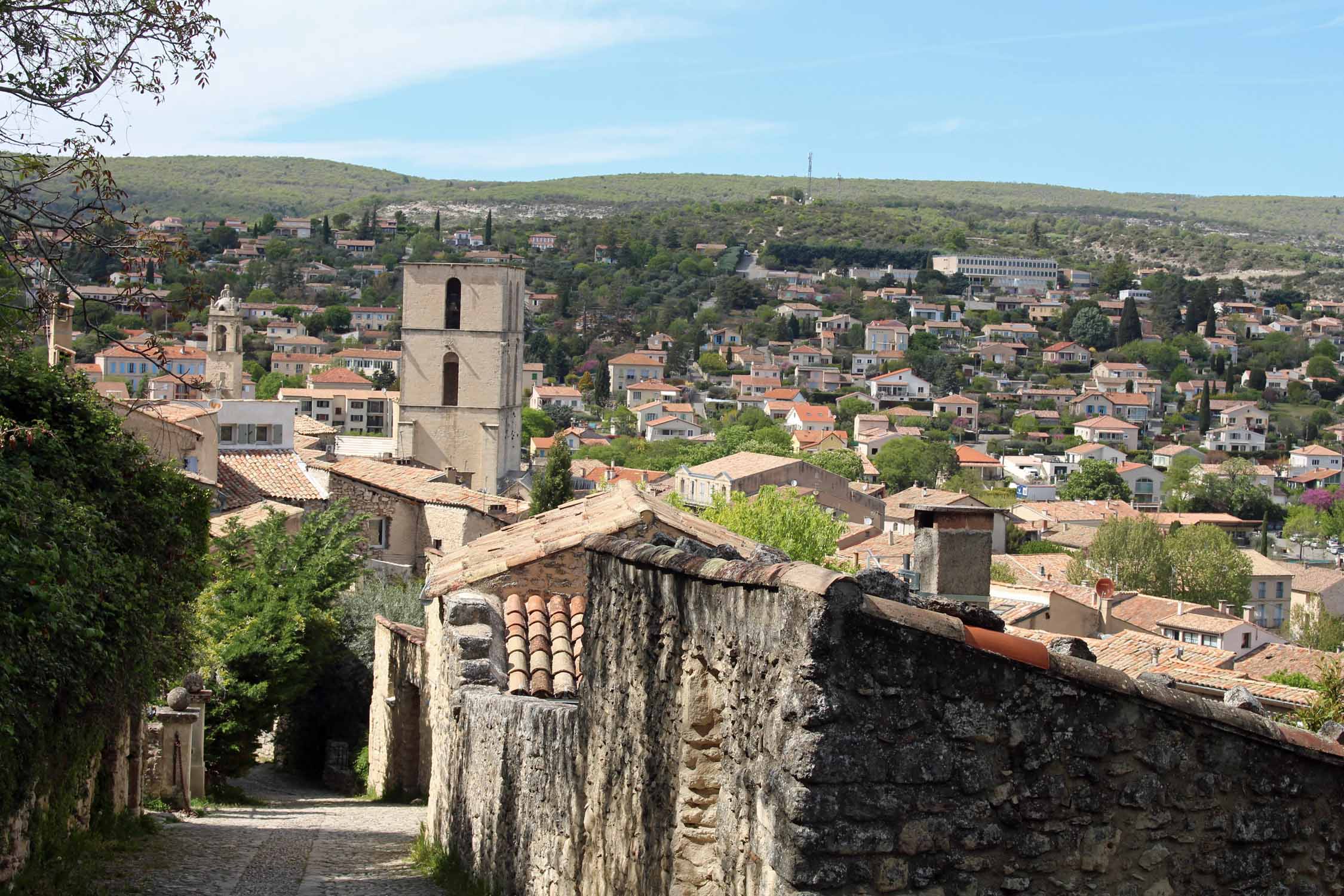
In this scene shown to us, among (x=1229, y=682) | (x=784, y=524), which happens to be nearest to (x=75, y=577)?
(x=1229, y=682)

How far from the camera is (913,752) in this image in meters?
4.24

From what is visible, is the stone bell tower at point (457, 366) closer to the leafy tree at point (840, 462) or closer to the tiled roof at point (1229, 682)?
the tiled roof at point (1229, 682)

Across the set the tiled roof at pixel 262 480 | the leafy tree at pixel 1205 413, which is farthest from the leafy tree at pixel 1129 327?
the tiled roof at pixel 262 480

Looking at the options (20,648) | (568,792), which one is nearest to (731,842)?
(568,792)

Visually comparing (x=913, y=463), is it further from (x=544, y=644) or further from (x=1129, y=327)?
(x=544, y=644)

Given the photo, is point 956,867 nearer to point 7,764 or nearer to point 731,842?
point 731,842

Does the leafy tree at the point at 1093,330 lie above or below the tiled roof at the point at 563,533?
below

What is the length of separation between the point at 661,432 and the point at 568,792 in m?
119

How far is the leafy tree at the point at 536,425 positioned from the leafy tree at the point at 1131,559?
5849cm

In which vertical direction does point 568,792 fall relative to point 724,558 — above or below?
below

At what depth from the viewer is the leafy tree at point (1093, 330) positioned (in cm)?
19362

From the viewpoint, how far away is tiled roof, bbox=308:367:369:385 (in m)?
118

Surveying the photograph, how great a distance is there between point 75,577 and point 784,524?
28.4m

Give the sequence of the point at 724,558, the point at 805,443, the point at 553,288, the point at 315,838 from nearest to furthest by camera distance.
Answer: the point at 724,558, the point at 315,838, the point at 805,443, the point at 553,288
